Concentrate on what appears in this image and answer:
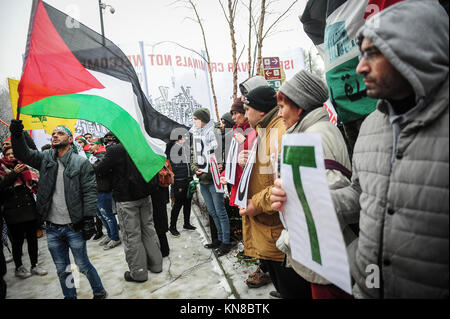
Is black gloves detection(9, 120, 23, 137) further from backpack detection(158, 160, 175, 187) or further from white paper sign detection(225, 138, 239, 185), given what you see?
white paper sign detection(225, 138, 239, 185)

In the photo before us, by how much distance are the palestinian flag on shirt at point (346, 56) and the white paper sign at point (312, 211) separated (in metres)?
1.14

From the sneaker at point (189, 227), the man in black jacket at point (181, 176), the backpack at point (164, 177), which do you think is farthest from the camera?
the sneaker at point (189, 227)

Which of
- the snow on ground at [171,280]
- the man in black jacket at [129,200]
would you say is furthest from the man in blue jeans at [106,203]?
the man in black jacket at [129,200]

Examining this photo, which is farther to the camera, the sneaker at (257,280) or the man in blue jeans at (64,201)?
the sneaker at (257,280)

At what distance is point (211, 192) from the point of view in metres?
4.15

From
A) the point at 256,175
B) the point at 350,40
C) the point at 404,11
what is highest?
the point at 350,40

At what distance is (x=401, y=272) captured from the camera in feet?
3.10

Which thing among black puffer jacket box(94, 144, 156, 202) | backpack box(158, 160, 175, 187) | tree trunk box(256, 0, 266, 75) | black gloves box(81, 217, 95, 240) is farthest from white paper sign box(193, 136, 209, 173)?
tree trunk box(256, 0, 266, 75)

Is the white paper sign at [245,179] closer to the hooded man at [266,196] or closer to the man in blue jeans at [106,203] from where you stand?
the hooded man at [266,196]

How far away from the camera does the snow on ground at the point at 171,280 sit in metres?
3.11

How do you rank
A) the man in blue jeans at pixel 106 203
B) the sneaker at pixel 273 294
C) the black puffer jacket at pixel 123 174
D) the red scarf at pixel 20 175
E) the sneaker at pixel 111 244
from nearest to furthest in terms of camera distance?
the sneaker at pixel 273 294, the black puffer jacket at pixel 123 174, the red scarf at pixel 20 175, the man in blue jeans at pixel 106 203, the sneaker at pixel 111 244
